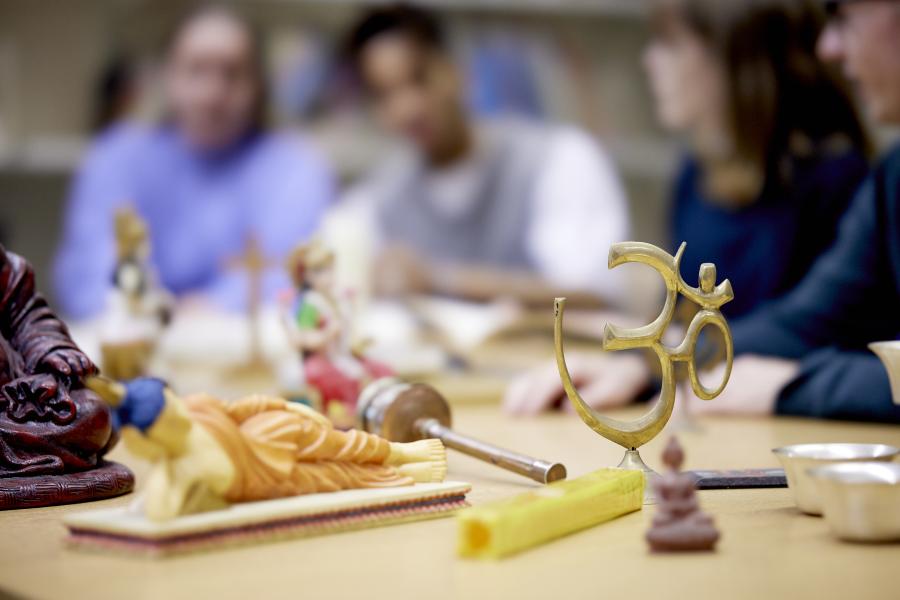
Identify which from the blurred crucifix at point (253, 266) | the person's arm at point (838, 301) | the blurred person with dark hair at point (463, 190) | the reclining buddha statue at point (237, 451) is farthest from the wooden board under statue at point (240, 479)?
the blurred person with dark hair at point (463, 190)

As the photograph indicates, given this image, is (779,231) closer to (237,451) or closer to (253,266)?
(253,266)

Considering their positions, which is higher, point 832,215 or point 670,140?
point 670,140

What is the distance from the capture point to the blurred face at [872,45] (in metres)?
3.06

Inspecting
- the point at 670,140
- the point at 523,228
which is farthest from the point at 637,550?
the point at 670,140

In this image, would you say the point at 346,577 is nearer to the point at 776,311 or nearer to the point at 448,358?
the point at 776,311

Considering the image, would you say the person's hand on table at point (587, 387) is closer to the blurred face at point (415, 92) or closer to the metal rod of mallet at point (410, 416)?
the metal rod of mallet at point (410, 416)

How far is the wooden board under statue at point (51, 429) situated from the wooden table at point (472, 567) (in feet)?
0.29

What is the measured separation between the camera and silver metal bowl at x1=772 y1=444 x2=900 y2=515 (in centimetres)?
143

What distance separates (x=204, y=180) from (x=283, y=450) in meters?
4.30

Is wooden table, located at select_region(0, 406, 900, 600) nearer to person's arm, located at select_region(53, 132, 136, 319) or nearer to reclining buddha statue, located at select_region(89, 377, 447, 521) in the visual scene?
reclining buddha statue, located at select_region(89, 377, 447, 521)

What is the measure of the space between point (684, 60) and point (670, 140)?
187cm

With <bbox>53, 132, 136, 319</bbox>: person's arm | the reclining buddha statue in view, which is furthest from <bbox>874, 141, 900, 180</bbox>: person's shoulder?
<bbox>53, 132, 136, 319</bbox>: person's arm

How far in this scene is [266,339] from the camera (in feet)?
14.3

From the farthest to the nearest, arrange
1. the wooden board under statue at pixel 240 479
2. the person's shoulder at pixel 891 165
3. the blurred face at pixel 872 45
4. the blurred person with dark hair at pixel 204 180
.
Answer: the blurred person with dark hair at pixel 204 180 < the blurred face at pixel 872 45 < the person's shoulder at pixel 891 165 < the wooden board under statue at pixel 240 479
